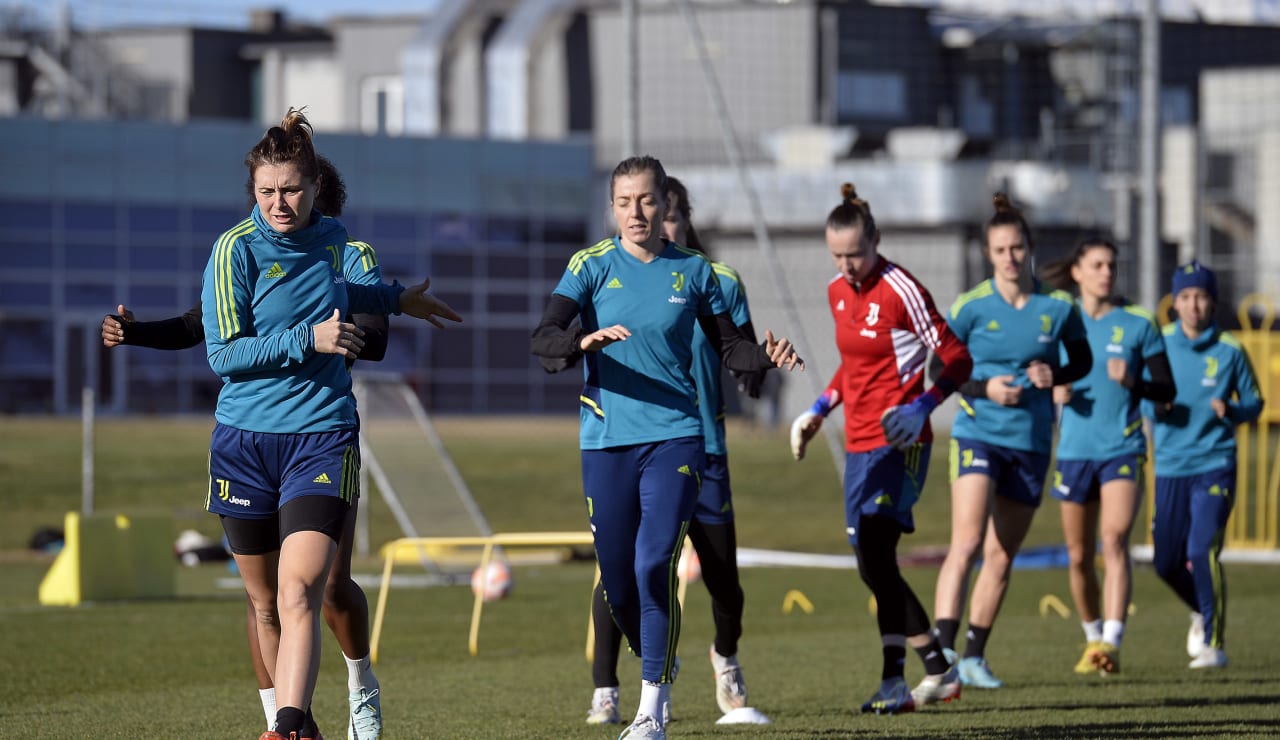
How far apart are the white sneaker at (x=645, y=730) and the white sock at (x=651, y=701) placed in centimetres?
2

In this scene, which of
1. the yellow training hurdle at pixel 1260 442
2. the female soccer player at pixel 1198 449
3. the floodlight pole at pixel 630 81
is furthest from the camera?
the yellow training hurdle at pixel 1260 442

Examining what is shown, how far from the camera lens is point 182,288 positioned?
44.3 m

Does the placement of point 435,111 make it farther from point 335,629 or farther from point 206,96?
point 335,629

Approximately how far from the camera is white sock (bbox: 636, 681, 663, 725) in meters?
6.77

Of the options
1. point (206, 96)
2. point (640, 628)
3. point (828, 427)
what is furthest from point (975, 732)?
point (206, 96)

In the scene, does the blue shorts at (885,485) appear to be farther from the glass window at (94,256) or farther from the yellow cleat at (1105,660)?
the glass window at (94,256)

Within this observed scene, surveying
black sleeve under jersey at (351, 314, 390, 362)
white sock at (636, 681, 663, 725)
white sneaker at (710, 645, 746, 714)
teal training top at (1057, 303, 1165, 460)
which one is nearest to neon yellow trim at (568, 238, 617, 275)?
black sleeve under jersey at (351, 314, 390, 362)

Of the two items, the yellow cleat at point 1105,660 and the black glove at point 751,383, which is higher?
the black glove at point 751,383

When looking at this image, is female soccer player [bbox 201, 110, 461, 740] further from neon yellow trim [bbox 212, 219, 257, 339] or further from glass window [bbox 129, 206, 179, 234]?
glass window [bbox 129, 206, 179, 234]

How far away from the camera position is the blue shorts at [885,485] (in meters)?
8.57

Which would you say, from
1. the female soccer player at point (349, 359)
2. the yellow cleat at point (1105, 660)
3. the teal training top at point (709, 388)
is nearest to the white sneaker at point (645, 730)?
the female soccer player at point (349, 359)

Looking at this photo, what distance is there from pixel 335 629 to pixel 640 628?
1096mm

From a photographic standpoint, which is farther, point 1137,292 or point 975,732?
point 1137,292

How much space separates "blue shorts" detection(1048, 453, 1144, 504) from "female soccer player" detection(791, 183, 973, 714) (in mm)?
1975
